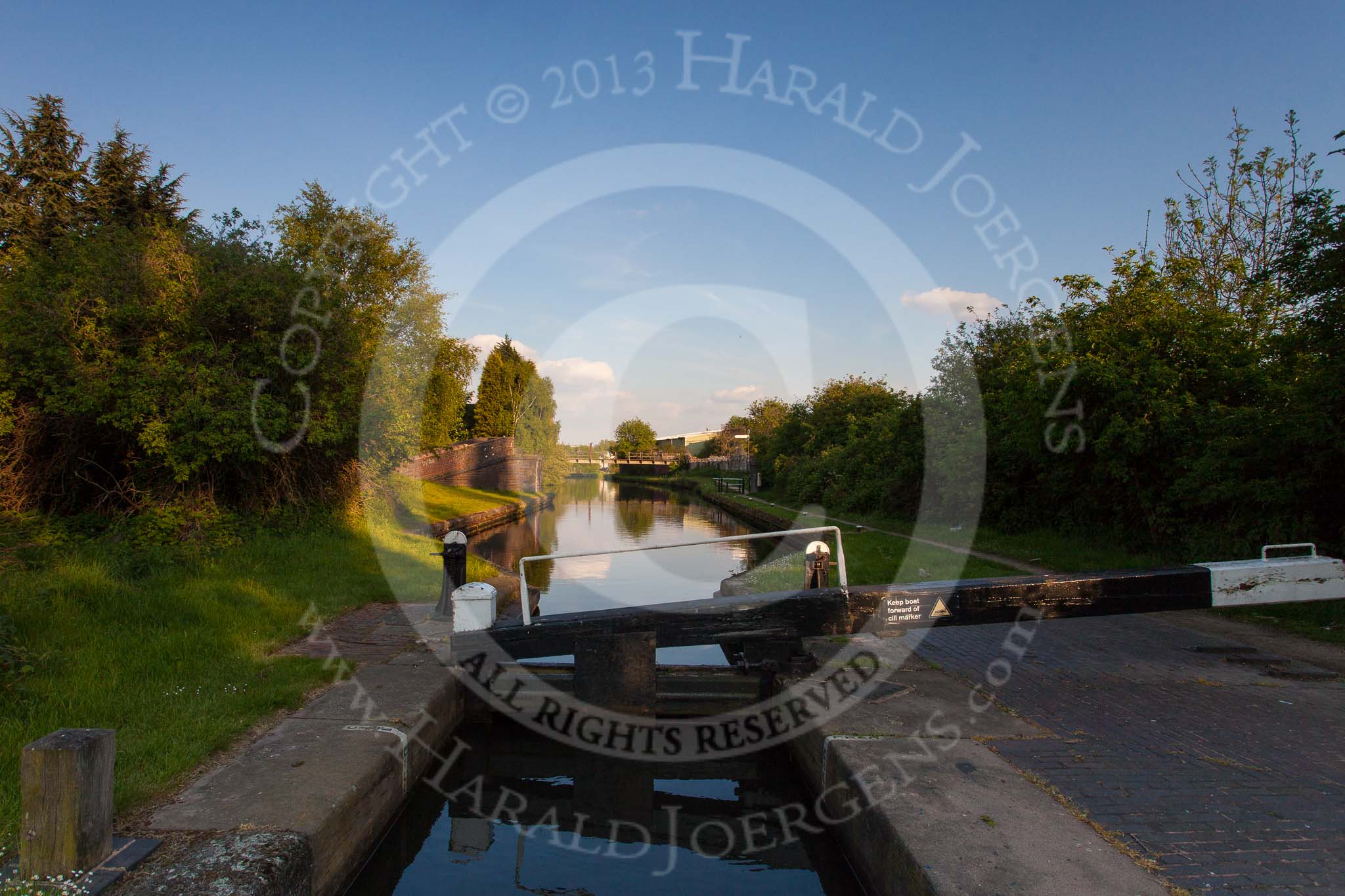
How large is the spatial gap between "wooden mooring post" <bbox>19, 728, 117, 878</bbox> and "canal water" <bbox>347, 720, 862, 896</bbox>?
1310 millimetres

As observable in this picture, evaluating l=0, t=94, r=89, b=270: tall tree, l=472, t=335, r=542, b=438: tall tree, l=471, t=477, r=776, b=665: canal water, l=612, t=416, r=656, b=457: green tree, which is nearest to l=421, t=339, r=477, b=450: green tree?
l=471, t=477, r=776, b=665: canal water

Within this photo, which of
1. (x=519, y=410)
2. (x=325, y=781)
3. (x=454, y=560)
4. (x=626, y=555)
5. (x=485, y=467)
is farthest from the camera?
(x=519, y=410)

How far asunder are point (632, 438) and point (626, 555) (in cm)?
7220

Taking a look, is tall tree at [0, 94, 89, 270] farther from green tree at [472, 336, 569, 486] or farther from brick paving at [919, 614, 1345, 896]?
green tree at [472, 336, 569, 486]

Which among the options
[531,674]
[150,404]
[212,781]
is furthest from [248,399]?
[212,781]

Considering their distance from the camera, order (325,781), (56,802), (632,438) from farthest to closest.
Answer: (632,438) < (325,781) < (56,802)

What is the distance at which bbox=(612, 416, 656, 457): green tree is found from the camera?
286 ft

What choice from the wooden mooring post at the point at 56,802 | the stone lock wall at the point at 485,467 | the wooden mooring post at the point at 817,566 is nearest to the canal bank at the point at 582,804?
the wooden mooring post at the point at 56,802

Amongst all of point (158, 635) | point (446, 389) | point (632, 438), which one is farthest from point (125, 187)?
point (632, 438)

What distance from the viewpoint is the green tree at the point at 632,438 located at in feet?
286

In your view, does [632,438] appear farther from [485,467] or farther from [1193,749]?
[1193,749]

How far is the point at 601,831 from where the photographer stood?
14.3 ft

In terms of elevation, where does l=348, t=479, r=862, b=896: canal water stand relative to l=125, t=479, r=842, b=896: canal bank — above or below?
below

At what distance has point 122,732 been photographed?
389 centimetres
